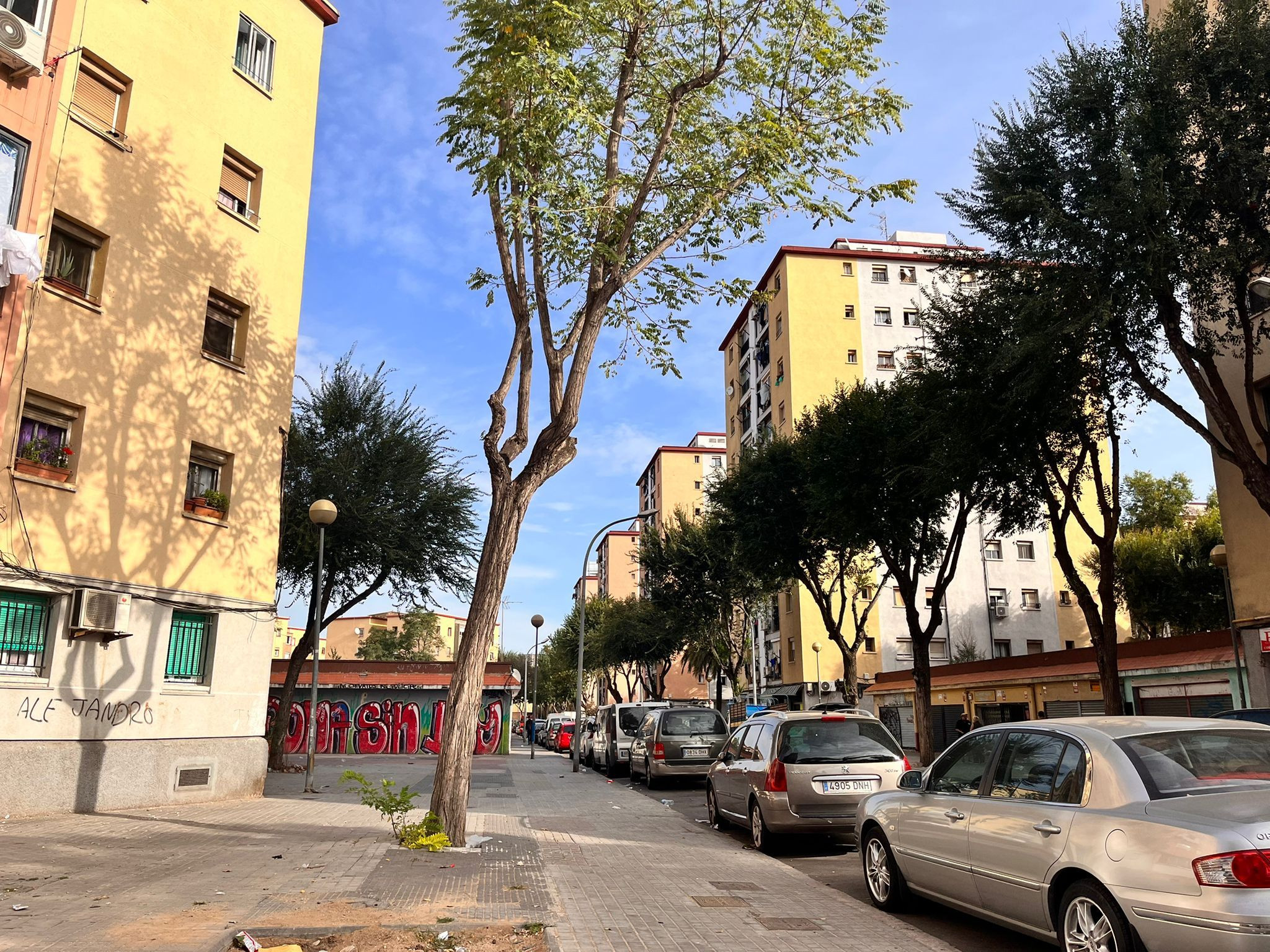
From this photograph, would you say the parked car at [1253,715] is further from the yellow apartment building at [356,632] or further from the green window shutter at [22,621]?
the yellow apartment building at [356,632]

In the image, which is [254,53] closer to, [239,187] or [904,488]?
[239,187]

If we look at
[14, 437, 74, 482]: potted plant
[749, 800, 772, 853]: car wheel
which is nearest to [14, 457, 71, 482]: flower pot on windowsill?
[14, 437, 74, 482]: potted plant

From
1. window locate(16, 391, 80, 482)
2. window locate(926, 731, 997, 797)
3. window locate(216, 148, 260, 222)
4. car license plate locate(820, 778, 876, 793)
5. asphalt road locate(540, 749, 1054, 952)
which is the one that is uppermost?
window locate(216, 148, 260, 222)

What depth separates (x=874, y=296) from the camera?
55156 mm

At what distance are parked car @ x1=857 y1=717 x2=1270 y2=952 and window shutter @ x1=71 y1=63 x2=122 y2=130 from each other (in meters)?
13.9

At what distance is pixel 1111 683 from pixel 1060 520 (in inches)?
117

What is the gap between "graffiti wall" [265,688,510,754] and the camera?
102 feet

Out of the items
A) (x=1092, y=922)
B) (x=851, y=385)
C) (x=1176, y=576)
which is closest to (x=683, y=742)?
(x=1092, y=922)

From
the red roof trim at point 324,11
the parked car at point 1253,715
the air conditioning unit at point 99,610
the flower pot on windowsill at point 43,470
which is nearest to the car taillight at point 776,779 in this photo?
the parked car at point 1253,715

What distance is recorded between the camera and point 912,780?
7449 mm

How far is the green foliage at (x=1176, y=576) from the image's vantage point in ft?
126

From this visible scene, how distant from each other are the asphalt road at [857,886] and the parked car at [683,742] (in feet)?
9.37

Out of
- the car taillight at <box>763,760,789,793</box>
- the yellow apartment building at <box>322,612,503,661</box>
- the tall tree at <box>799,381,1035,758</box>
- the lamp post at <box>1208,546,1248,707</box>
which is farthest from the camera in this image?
the yellow apartment building at <box>322,612,503,661</box>

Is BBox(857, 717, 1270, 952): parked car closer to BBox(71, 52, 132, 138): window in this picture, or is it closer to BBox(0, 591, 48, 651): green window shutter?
BBox(0, 591, 48, 651): green window shutter
